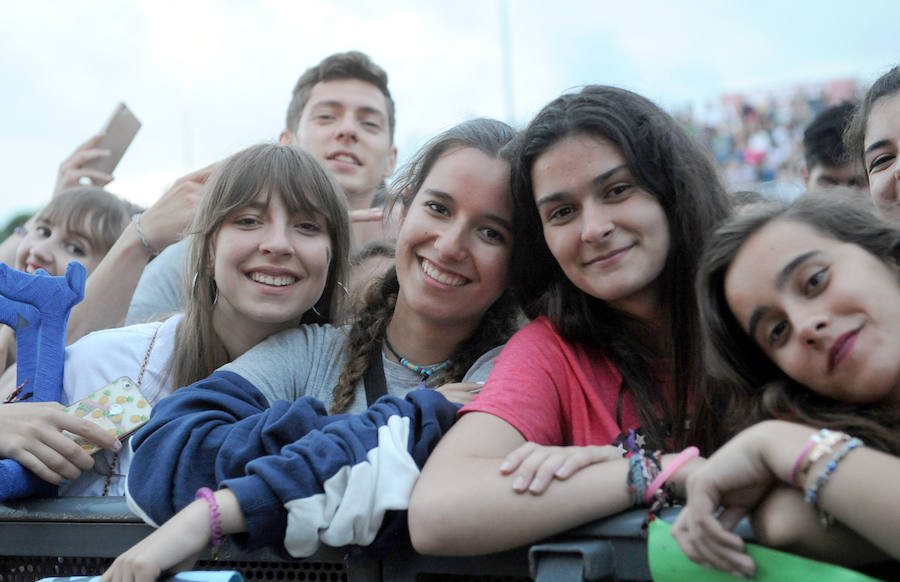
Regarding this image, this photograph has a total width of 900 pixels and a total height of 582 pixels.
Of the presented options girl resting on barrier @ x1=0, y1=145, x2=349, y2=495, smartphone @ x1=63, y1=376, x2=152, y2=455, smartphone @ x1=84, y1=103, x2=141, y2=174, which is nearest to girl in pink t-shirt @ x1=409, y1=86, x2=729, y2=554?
girl resting on barrier @ x1=0, y1=145, x2=349, y2=495

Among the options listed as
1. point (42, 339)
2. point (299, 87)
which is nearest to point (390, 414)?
point (42, 339)

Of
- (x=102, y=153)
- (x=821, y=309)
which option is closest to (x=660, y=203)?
(x=821, y=309)

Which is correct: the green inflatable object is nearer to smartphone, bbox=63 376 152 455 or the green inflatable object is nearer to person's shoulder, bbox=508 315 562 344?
person's shoulder, bbox=508 315 562 344

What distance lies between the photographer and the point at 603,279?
207cm

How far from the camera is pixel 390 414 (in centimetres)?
176

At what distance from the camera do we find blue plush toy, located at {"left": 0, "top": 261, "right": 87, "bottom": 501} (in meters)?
2.34

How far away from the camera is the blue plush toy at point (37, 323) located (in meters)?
2.34

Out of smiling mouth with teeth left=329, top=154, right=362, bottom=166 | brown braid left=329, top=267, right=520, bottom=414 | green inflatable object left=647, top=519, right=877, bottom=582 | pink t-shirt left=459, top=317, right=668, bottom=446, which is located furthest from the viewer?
smiling mouth with teeth left=329, top=154, right=362, bottom=166

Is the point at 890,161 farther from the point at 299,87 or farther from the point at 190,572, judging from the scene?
the point at 299,87

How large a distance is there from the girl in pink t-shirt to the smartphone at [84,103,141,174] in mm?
2467

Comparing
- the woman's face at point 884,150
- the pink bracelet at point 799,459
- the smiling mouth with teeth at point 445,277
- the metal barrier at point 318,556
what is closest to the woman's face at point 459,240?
the smiling mouth with teeth at point 445,277

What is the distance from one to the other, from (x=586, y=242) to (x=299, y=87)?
9.90 ft

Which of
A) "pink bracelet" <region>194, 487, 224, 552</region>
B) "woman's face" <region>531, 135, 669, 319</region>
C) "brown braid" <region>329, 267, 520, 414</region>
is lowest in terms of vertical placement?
"pink bracelet" <region>194, 487, 224, 552</region>

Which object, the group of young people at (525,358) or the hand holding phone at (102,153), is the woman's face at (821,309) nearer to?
the group of young people at (525,358)
